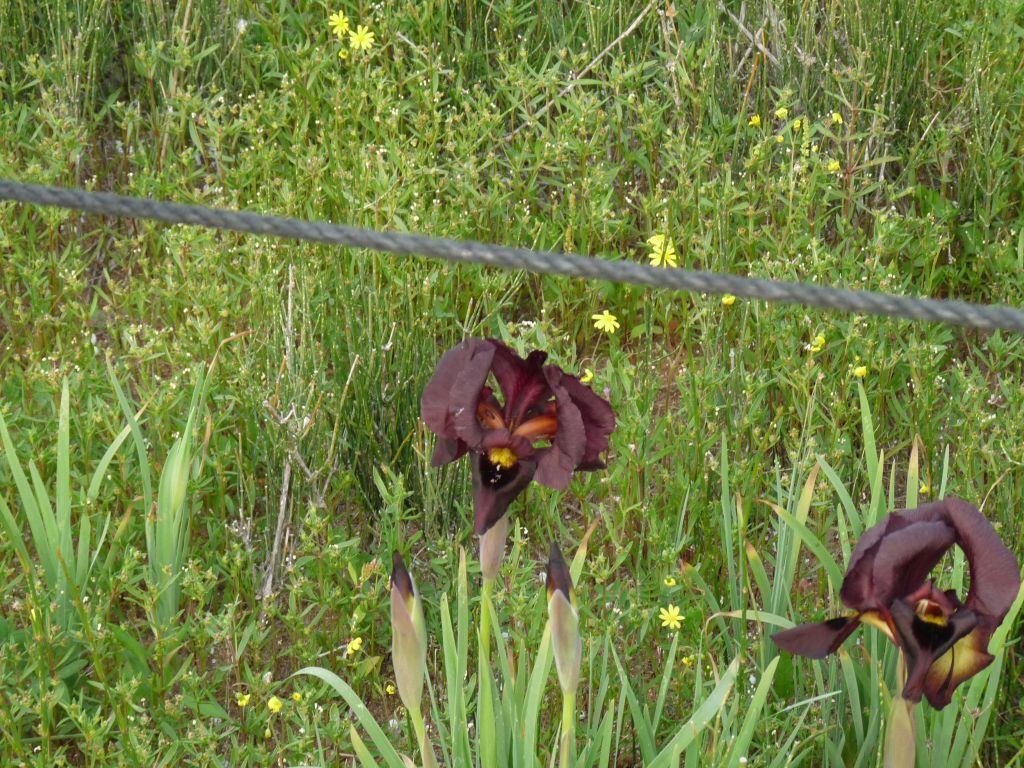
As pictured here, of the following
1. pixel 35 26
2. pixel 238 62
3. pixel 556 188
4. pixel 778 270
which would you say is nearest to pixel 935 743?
pixel 778 270

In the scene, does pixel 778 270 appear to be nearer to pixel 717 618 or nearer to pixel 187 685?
pixel 717 618

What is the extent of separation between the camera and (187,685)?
2305 mm

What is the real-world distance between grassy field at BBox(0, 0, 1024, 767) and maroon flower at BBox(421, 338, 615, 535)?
1.58 feet

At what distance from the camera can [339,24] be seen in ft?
12.8

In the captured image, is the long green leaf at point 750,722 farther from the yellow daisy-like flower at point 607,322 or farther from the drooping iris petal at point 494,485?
the yellow daisy-like flower at point 607,322

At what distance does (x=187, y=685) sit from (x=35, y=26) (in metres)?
2.64

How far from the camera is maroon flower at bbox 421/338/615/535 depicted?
5.01 feet

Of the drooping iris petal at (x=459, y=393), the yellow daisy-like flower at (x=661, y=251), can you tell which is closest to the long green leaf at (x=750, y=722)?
the drooping iris petal at (x=459, y=393)

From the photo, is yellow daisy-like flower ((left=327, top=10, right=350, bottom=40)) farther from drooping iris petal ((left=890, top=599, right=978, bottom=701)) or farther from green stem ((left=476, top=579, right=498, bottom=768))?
drooping iris petal ((left=890, top=599, right=978, bottom=701))

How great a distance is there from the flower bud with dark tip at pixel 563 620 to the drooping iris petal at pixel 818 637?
245 millimetres

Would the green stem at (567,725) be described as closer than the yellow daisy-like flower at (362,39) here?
Yes

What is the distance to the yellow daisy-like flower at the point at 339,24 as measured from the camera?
3.86 meters

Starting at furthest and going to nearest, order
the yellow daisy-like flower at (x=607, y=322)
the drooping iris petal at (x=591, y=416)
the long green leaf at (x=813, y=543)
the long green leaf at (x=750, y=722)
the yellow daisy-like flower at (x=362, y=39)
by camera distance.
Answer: the yellow daisy-like flower at (x=362, y=39) → the yellow daisy-like flower at (x=607, y=322) → the long green leaf at (x=813, y=543) → the long green leaf at (x=750, y=722) → the drooping iris petal at (x=591, y=416)

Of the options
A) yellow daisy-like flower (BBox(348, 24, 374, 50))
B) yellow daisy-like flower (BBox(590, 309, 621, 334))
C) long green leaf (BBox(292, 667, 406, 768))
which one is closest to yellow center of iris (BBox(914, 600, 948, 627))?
long green leaf (BBox(292, 667, 406, 768))
